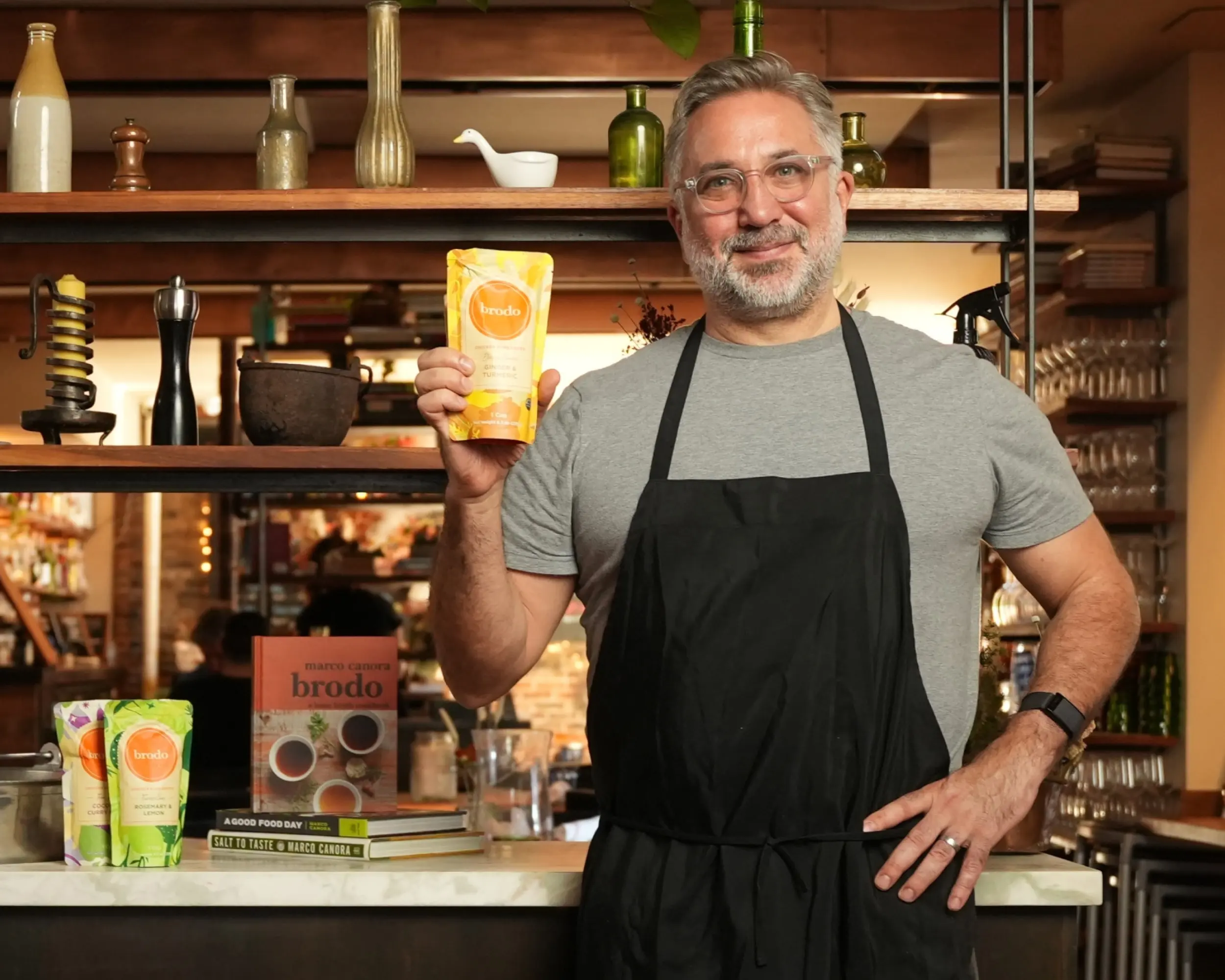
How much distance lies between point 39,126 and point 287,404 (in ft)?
2.22

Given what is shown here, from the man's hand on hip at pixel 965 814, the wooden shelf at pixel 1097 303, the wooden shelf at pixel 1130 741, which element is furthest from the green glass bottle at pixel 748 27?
the wooden shelf at pixel 1130 741

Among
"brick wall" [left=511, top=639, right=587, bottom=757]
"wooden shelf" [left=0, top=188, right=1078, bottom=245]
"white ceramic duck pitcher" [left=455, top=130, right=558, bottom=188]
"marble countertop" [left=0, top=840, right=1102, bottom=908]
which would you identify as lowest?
"brick wall" [left=511, top=639, right=587, bottom=757]

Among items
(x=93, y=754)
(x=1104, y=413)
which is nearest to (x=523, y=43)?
(x=1104, y=413)

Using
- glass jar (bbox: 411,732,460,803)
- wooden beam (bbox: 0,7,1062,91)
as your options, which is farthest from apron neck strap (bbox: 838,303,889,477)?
wooden beam (bbox: 0,7,1062,91)

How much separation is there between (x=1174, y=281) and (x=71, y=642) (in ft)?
18.4

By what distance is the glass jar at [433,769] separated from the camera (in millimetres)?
3953

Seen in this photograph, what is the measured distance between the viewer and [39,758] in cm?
236

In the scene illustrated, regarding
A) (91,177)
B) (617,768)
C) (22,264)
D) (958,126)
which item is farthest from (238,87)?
(617,768)

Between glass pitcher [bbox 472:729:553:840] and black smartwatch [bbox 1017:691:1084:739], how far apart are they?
107 cm

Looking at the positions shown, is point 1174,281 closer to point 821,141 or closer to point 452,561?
point 821,141

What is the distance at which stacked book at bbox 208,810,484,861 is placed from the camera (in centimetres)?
224

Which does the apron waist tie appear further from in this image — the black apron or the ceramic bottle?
the ceramic bottle

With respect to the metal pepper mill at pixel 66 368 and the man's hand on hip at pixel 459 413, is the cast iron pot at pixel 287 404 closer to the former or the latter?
the metal pepper mill at pixel 66 368

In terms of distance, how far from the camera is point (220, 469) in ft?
9.02
